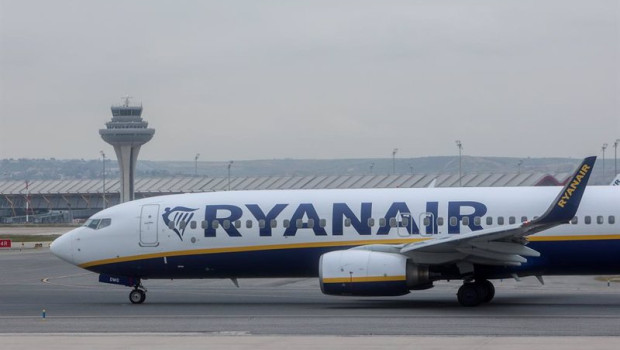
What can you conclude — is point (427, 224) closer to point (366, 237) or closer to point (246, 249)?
point (366, 237)

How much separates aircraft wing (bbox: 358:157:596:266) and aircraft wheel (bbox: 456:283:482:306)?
2.28ft

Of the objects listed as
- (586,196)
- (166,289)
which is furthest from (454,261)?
(166,289)

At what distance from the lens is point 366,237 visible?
29.1 m

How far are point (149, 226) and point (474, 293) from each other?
29.5 feet

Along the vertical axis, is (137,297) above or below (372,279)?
below

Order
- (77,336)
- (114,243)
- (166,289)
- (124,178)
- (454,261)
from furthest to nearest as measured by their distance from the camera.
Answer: (124,178) → (166,289) → (114,243) → (454,261) → (77,336)

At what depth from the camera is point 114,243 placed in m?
30.6

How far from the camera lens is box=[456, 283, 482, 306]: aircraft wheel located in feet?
91.9

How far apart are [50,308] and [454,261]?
1071 centimetres

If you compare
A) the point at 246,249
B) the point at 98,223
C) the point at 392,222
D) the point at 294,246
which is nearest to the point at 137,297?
the point at 98,223

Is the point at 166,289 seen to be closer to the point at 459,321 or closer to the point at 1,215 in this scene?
the point at 459,321

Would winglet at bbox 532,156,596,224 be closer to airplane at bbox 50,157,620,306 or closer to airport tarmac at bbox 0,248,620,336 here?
airplane at bbox 50,157,620,306

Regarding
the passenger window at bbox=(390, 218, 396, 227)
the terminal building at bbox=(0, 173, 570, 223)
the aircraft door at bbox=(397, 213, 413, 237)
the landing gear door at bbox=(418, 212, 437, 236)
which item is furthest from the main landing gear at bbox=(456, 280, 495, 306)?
the terminal building at bbox=(0, 173, 570, 223)

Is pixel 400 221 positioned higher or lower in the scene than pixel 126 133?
lower
